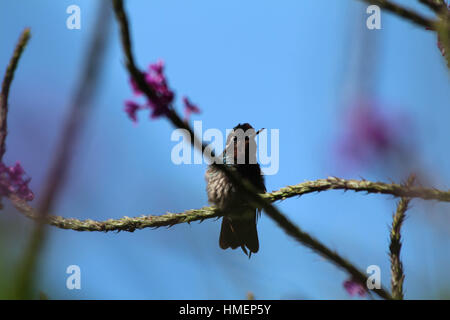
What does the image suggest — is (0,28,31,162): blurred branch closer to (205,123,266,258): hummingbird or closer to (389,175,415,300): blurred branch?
(389,175,415,300): blurred branch

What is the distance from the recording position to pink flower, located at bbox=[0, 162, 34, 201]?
2521mm

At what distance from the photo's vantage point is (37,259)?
0.72 metres

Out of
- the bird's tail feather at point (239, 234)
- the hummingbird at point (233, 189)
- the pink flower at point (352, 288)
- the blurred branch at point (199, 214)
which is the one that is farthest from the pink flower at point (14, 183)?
the bird's tail feather at point (239, 234)

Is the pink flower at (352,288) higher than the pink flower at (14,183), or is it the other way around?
the pink flower at (14,183)

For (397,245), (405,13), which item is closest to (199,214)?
(397,245)

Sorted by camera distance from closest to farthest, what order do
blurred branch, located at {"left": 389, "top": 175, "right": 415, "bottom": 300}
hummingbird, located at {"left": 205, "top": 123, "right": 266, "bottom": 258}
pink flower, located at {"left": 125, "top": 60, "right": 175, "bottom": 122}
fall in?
pink flower, located at {"left": 125, "top": 60, "right": 175, "bottom": 122} < blurred branch, located at {"left": 389, "top": 175, "right": 415, "bottom": 300} < hummingbird, located at {"left": 205, "top": 123, "right": 266, "bottom": 258}

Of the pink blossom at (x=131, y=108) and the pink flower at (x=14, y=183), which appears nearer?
the pink blossom at (x=131, y=108)

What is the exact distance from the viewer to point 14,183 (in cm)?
270

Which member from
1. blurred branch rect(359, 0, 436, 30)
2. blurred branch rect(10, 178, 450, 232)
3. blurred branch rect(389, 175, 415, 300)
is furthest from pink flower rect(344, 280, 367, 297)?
blurred branch rect(359, 0, 436, 30)

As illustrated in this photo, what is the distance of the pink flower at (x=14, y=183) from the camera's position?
2.52 metres

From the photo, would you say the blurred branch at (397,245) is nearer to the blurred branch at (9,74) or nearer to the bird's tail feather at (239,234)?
the blurred branch at (9,74)

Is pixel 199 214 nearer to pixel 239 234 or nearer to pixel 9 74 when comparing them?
pixel 239 234
